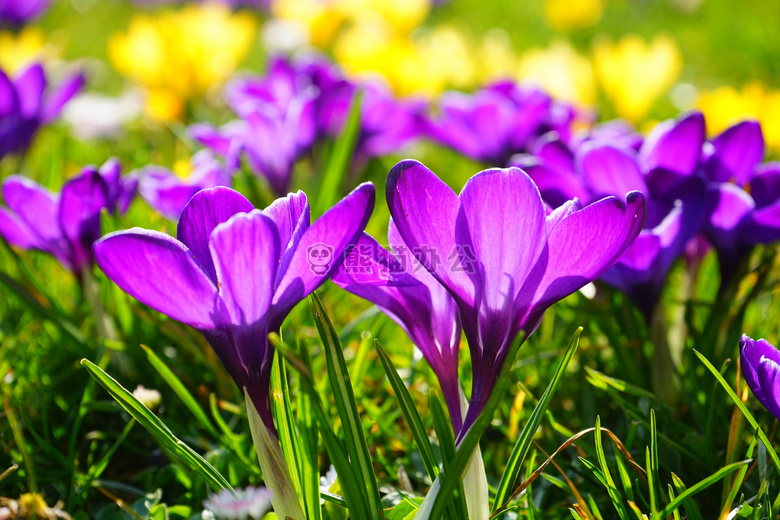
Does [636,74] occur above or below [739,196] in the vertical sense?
above

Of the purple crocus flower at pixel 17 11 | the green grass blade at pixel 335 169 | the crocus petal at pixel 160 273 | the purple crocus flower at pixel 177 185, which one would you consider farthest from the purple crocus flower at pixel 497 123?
the purple crocus flower at pixel 17 11

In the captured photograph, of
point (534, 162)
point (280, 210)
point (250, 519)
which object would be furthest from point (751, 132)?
point (250, 519)

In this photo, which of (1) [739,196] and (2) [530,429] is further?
(1) [739,196]

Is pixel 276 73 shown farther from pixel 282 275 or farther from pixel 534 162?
pixel 282 275

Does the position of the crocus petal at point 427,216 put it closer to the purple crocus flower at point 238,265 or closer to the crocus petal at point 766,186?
the purple crocus flower at point 238,265

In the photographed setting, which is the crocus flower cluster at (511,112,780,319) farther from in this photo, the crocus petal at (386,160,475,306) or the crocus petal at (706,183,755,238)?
the crocus petal at (386,160,475,306)

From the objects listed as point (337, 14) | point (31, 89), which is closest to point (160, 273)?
point (31, 89)

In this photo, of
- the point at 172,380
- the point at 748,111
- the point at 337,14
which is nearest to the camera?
the point at 172,380

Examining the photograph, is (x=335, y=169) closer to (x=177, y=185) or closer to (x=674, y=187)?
(x=177, y=185)
